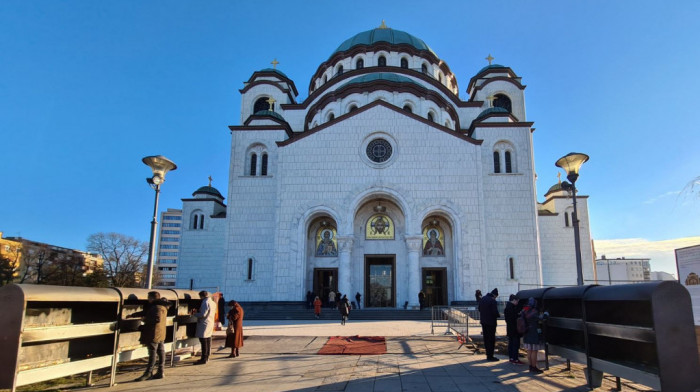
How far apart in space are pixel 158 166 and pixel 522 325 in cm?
916

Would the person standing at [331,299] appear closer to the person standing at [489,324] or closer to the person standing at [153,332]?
the person standing at [489,324]

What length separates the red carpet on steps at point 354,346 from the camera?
972 cm

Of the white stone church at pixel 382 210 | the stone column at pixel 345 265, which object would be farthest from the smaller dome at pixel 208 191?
the stone column at pixel 345 265

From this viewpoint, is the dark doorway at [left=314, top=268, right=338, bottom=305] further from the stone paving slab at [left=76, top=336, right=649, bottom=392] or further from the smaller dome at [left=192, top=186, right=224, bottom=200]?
the stone paving slab at [left=76, top=336, right=649, bottom=392]

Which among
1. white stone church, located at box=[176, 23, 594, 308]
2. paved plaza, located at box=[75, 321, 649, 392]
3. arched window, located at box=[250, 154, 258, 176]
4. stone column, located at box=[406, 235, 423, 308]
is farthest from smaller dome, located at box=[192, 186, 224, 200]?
paved plaza, located at box=[75, 321, 649, 392]

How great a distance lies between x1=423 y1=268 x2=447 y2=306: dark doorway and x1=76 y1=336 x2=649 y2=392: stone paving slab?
45.3 ft

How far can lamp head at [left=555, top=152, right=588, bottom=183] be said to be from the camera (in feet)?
35.1

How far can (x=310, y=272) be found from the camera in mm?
24281

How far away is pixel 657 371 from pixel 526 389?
1861 millimetres

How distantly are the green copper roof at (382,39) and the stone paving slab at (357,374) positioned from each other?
27981mm

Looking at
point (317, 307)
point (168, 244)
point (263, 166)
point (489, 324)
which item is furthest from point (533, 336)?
point (168, 244)

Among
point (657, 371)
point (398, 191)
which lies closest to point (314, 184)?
point (398, 191)

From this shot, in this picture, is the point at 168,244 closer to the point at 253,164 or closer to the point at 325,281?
the point at 253,164

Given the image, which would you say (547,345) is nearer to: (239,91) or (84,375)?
(84,375)
